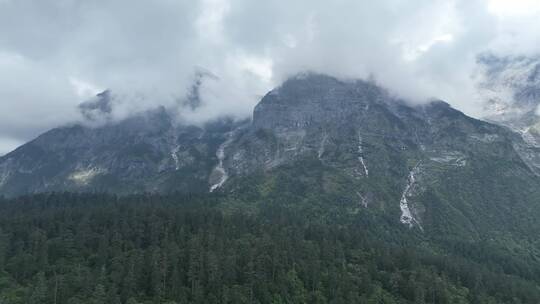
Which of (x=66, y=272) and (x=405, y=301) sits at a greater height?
(x=66, y=272)

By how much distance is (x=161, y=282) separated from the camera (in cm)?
18262

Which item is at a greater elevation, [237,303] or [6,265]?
[6,265]

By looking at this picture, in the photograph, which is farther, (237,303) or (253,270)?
(253,270)

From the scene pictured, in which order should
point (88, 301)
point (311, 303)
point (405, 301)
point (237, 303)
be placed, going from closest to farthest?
point (88, 301), point (237, 303), point (311, 303), point (405, 301)

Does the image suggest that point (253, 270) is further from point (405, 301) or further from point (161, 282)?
point (405, 301)

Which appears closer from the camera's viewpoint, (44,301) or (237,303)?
(44,301)

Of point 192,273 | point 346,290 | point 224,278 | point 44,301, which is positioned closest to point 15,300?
point 44,301

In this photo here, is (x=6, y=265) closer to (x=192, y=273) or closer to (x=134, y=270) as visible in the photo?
(x=134, y=270)

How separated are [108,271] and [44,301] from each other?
1389 inches

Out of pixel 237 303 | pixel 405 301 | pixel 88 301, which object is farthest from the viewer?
pixel 405 301

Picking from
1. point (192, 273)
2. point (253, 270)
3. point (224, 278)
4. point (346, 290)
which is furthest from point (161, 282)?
point (346, 290)

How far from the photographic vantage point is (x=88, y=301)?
527 ft

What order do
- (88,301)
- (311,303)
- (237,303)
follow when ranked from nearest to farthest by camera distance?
1. (88,301)
2. (237,303)
3. (311,303)

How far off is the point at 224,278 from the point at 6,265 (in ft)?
288
